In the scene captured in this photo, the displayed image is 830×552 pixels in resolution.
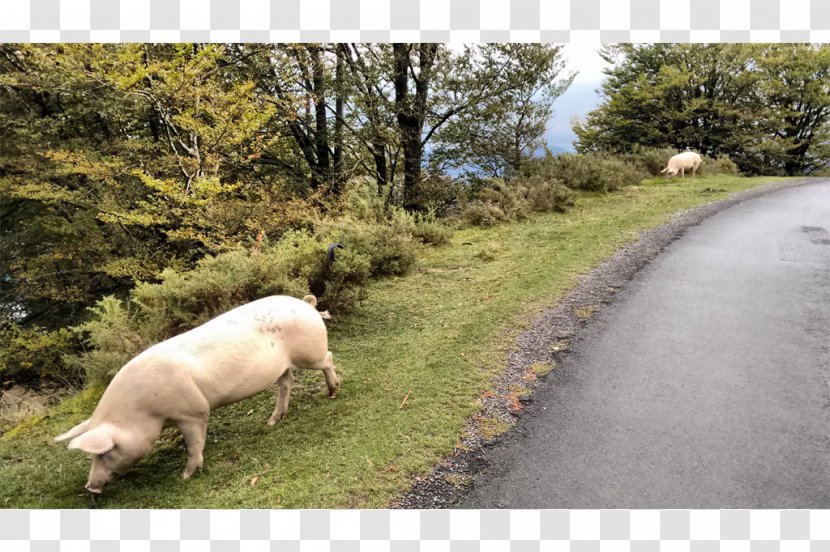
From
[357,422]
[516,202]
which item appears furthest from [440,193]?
[357,422]

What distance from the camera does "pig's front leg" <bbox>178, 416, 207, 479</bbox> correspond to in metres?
4.17

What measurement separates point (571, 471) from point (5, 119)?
49.4ft

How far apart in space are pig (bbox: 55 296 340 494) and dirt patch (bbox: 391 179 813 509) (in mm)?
1726

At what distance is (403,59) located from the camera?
14617 millimetres

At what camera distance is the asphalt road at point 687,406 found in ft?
12.4

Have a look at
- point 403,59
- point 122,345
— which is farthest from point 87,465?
point 403,59

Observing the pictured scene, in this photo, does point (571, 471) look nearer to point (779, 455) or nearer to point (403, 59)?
point (779, 455)

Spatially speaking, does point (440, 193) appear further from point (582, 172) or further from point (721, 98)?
point (721, 98)

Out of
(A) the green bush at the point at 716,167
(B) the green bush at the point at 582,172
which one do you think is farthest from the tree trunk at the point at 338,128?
(A) the green bush at the point at 716,167

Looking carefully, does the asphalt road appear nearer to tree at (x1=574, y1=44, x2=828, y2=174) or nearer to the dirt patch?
the dirt patch

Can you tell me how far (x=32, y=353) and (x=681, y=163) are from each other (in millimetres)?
20969

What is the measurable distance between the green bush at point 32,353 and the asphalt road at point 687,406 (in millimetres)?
10871

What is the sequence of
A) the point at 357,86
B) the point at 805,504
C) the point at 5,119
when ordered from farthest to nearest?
the point at 357,86
the point at 5,119
the point at 805,504

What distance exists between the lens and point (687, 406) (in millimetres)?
4824
